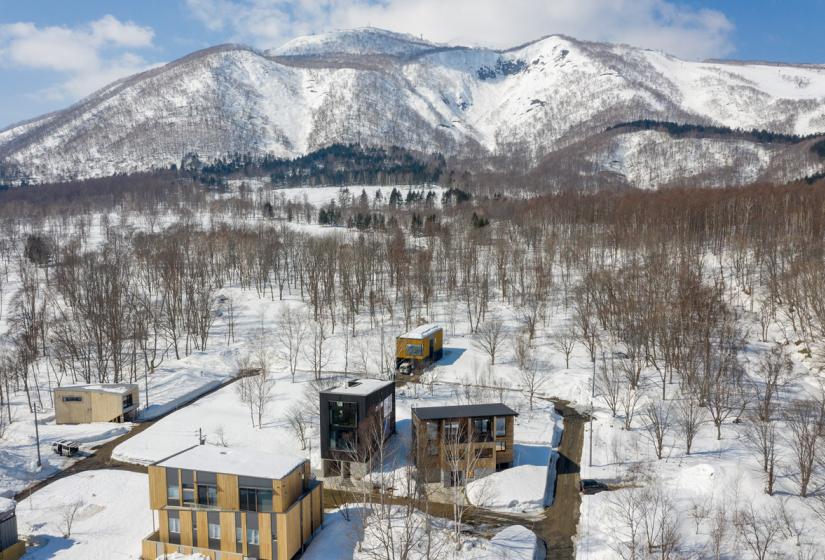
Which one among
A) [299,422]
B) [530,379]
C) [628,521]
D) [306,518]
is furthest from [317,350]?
[628,521]

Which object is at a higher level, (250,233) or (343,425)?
(250,233)

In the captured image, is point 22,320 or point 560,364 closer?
point 560,364

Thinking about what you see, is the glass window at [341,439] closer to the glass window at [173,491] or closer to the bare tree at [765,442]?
the glass window at [173,491]

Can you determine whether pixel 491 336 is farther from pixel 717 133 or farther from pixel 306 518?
pixel 717 133

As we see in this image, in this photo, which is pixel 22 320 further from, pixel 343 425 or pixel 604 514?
pixel 604 514

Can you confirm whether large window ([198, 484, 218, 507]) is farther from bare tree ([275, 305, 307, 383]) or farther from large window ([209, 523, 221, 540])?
bare tree ([275, 305, 307, 383])

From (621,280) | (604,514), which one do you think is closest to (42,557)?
(604,514)

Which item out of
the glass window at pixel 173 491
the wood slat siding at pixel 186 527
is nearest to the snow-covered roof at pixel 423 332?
the glass window at pixel 173 491
